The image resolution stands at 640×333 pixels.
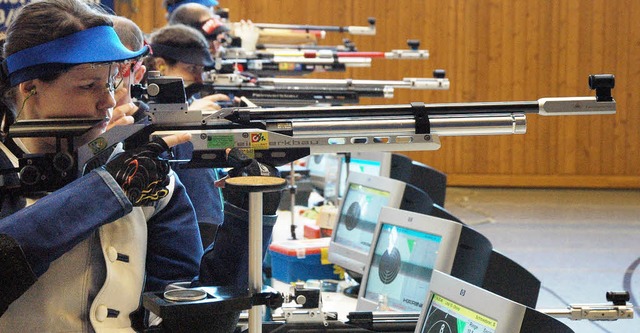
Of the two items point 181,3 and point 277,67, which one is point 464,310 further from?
point 277,67

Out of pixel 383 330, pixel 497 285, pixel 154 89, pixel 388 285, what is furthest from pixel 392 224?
pixel 154 89

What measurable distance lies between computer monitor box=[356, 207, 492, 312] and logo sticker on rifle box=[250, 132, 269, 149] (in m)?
1.41

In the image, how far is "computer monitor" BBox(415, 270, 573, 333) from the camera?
257 cm

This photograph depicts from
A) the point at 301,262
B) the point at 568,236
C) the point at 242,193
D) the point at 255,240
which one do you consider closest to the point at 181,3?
the point at 301,262

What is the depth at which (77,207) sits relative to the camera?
7.20 feet

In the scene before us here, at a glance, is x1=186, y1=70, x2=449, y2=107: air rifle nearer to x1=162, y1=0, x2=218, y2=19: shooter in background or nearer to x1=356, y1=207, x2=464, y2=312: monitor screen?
x1=162, y1=0, x2=218, y2=19: shooter in background

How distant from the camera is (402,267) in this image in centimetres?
414

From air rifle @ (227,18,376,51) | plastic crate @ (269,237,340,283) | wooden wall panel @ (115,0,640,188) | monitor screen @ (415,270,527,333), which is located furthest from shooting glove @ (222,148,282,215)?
wooden wall panel @ (115,0,640,188)

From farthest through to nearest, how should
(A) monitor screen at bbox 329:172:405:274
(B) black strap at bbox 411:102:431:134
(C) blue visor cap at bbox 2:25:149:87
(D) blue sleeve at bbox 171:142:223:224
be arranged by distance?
(A) monitor screen at bbox 329:172:405:274
(D) blue sleeve at bbox 171:142:223:224
(B) black strap at bbox 411:102:431:134
(C) blue visor cap at bbox 2:25:149:87

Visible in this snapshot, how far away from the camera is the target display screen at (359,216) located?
4848mm

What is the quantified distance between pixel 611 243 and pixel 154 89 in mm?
7408

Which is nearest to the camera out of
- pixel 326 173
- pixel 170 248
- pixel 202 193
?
pixel 170 248

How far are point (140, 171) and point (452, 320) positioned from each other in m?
1.16

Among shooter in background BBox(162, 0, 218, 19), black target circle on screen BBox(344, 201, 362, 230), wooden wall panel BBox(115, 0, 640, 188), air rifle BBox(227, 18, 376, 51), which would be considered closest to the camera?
black target circle on screen BBox(344, 201, 362, 230)
